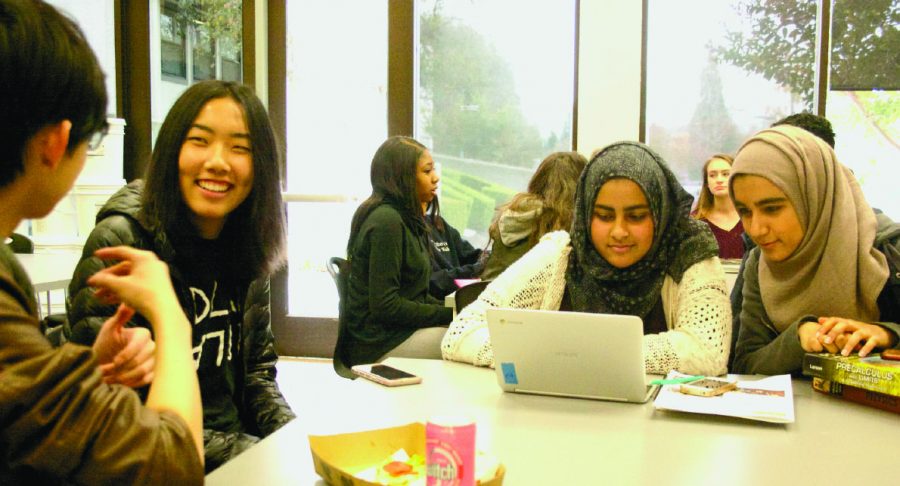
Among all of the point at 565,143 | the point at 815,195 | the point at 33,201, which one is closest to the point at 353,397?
the point at 33,201

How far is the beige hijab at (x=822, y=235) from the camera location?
199cm

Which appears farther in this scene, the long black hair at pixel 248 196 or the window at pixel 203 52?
the window at pixel 203 52

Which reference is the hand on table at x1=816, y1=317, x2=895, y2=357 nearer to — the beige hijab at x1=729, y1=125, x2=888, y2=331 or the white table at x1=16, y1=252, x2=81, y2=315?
the beige hijab at x1=729, y1=125, x2=888, y2=331

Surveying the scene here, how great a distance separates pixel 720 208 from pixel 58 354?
4378 mm

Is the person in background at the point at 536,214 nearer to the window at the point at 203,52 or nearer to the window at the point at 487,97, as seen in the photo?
the window at the point at 487,97

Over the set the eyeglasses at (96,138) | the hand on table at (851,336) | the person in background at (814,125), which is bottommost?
the hand on table at (851,336)

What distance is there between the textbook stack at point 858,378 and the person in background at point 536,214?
1.78 m

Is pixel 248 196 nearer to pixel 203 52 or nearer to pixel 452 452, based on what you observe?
pixel 452 452

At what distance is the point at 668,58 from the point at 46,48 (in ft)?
14.8

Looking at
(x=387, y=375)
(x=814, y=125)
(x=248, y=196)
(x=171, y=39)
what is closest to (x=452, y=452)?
(x=387, y=375)

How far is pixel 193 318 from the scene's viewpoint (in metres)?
1.75

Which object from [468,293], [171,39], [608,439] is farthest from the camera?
[171,39]

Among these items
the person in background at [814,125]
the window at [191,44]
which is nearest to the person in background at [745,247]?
the person in background at [814,125]

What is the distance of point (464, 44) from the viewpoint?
5.26 m
